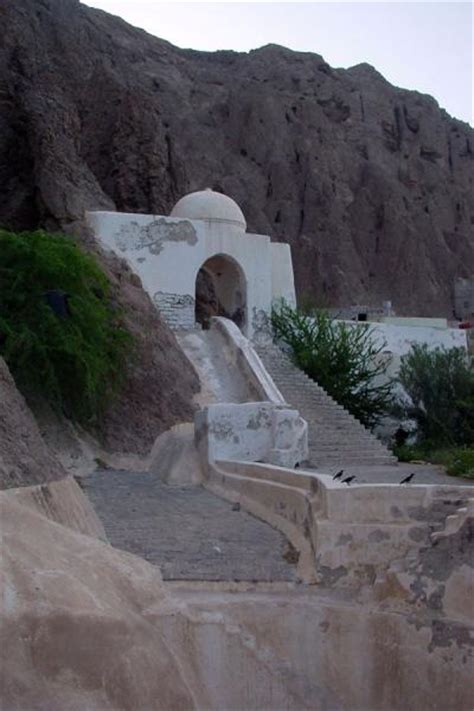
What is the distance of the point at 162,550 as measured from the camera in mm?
8812

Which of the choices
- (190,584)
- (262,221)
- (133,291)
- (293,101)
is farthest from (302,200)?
(190,584)

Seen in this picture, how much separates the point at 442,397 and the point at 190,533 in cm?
1217

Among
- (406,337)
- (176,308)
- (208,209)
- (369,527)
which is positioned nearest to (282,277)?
(208,209)

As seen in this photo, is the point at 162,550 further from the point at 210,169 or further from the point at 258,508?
the point at 210,169

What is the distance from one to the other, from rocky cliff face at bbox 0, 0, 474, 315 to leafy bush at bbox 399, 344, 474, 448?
34.0ft

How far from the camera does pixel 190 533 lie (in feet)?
32.5

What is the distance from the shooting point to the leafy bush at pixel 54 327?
1461cm

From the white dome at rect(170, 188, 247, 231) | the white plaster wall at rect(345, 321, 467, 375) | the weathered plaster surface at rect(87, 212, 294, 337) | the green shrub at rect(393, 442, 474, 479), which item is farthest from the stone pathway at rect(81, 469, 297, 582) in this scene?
the white plaster wall at rect(345, 321, 467, 375)

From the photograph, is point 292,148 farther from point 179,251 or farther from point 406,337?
point 179,251

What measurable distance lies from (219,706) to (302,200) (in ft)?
154

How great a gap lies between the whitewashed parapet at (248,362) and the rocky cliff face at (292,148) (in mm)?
8157

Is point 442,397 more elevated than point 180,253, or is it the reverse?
point 180,253

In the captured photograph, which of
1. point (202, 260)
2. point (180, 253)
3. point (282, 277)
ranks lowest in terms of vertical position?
point (282, 277)

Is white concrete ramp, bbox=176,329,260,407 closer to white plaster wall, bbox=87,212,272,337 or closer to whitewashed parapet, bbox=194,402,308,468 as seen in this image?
white plaster wall, bbox=87,212,272,337
